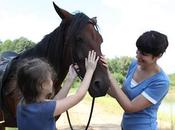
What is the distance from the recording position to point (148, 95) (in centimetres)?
362

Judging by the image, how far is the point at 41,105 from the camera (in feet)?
9.87

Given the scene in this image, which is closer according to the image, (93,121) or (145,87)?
A: (145,87)

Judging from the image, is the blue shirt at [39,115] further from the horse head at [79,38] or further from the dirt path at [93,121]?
the dirt path at [93,121]

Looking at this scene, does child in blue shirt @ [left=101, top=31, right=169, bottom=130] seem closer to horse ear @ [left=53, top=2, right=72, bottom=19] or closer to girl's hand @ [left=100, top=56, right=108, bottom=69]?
girl's hand @ [left=100, top=56, right=108, bottom=69]

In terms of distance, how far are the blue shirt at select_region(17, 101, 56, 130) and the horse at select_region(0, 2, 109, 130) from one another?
0.96 m

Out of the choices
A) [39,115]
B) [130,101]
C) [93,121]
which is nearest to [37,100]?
[39,115]

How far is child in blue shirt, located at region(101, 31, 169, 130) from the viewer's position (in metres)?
3.59

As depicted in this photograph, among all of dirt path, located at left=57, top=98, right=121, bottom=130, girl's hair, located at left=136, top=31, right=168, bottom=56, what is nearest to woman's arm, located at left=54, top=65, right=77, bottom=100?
girl's hair, located at left=136, top=31, right=168, bottom=56

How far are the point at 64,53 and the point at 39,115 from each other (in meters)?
1.71

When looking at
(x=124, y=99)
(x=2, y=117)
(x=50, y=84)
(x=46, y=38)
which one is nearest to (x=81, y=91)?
(x=50, y=84)

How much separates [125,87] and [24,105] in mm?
1007

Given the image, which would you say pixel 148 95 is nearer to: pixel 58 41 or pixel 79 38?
pixel 79 38

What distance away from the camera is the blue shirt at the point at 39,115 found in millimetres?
3004

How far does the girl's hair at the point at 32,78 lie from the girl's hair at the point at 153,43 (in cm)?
85
